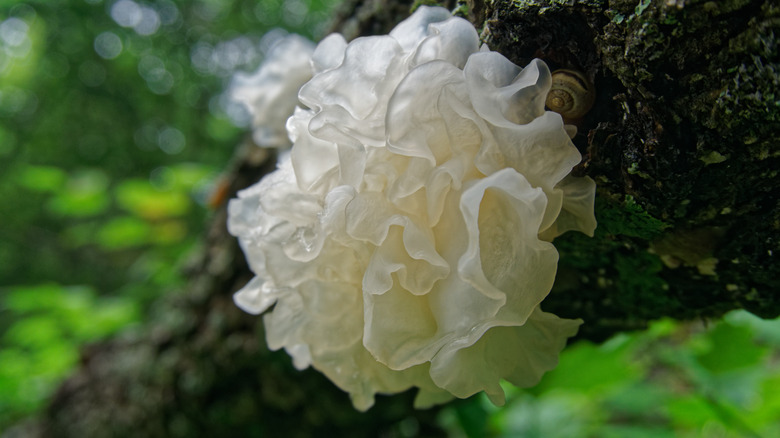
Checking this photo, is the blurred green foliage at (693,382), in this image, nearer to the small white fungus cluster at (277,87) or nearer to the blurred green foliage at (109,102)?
the small white fungus cluster at (277,87)

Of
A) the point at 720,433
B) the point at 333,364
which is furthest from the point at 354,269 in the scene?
the point at 720,433

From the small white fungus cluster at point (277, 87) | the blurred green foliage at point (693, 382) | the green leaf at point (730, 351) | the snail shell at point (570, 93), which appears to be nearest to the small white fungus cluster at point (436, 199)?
the snail shell at point (570, 93)

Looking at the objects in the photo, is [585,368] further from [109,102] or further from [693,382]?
[109,102]

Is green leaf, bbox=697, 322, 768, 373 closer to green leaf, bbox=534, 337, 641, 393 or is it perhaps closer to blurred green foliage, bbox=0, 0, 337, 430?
green leaf, bbox=534, 337, 641, 393

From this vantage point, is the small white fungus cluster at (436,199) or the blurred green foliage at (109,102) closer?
the small white fungus cluster at (436,199)

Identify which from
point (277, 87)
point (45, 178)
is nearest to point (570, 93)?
point (277, 87)

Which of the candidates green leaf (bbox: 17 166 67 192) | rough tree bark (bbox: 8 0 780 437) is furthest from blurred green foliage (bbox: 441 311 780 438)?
green leaf (bbox: 17 166 67 192)
